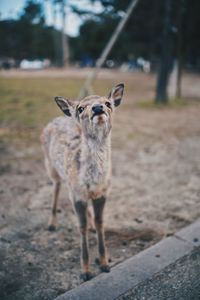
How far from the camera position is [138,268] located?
3730 mm

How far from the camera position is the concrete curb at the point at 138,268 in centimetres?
340

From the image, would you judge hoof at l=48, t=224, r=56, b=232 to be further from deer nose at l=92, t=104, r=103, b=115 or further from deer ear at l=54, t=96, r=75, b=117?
deer nose at l=92, t=104, r=103, b=115

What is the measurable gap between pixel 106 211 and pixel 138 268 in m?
1.41

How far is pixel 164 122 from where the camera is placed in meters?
10.6

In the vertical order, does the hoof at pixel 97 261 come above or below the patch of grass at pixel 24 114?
below

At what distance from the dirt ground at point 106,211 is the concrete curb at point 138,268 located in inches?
6.3

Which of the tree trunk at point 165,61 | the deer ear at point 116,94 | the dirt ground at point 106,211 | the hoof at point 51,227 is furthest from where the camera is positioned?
the tree trunk at point 165,61

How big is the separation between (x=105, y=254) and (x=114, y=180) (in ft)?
7.53

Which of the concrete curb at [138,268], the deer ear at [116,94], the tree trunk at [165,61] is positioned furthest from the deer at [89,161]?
the tree trunk at [165,61]

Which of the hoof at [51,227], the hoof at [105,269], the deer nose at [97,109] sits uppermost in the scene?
the deer nose at [97,109]

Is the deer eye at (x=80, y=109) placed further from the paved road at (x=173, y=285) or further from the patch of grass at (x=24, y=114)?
the patch of grass at (x=24, y=114)

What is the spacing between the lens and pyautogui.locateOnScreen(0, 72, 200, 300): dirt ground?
12.3 ft

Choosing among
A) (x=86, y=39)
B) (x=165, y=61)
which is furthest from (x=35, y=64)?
(x=165, y=61)

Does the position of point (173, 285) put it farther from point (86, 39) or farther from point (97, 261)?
point (86, 39)
